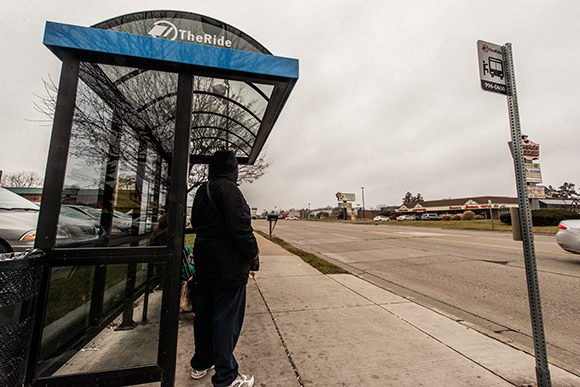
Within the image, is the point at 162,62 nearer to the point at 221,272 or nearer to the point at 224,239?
the point at 224,239

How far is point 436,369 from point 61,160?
3.51m

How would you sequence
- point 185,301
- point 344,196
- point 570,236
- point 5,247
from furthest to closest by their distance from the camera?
point 344,196 → point 570,236 → point 5,247 → point 185,301

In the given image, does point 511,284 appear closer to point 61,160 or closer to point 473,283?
point 473,283

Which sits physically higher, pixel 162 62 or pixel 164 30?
pixel 164 30

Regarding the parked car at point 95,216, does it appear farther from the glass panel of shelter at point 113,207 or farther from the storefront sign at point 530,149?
the storefront sign at point 530,149

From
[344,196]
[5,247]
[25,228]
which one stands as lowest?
[5,247]

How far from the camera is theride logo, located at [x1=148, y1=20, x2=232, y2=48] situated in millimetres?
2232

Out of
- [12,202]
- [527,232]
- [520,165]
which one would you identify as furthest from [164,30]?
[12,202]

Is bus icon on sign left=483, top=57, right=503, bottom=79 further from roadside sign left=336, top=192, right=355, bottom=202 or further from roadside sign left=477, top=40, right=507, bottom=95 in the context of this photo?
roadside sign left=336, top=192, right=355, bottom=202

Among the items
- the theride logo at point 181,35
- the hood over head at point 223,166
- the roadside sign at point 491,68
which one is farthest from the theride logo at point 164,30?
the roadside sign at point 491,68

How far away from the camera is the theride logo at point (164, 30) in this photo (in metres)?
2.22

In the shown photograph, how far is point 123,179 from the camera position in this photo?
9.21ft

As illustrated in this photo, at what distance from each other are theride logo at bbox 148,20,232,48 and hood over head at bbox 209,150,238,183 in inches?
38.6

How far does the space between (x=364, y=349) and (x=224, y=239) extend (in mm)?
1850
